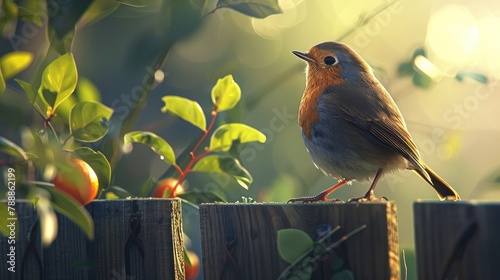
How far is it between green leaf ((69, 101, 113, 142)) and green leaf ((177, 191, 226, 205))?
50 centimetres

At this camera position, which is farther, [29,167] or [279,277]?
[279,277]

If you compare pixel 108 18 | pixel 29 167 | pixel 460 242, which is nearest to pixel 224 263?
pixel 29 167

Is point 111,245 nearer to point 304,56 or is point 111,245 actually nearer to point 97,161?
point 97,161

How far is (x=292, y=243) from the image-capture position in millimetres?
1954

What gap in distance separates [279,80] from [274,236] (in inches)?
43.4

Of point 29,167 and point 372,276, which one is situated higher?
point 29,167

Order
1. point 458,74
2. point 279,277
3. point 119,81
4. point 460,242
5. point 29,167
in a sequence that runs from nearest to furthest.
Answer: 1. point 460,242
2. point 29,167
3. point 279,277
4. point 458,74
5. point 119,81

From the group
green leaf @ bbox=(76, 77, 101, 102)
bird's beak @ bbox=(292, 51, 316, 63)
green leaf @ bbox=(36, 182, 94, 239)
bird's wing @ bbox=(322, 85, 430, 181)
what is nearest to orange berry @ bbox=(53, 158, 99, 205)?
green leaf @ bbox=(36, 182, 94, 239)

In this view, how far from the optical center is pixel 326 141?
286 cm

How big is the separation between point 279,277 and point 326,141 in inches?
38.5

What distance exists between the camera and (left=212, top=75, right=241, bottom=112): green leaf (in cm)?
249

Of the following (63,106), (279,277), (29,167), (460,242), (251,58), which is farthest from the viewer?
(251,58)

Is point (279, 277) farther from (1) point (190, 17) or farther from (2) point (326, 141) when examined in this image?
(1) point (190, 17)

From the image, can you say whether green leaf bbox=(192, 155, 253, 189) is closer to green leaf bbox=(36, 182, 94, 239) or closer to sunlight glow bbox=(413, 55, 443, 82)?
green leaf bbox=(36, 182, 94, 239)
